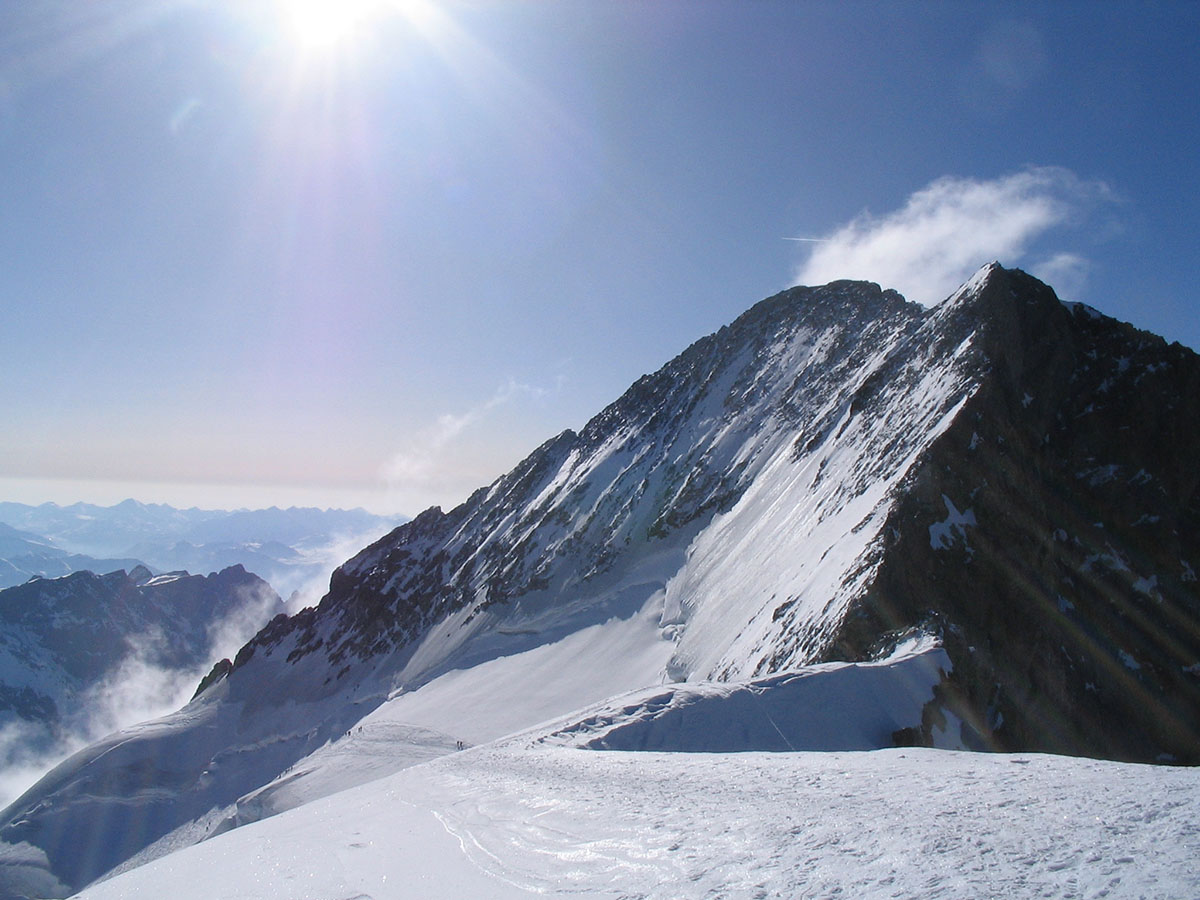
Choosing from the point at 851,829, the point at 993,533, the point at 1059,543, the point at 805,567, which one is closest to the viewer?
the point at 851,829

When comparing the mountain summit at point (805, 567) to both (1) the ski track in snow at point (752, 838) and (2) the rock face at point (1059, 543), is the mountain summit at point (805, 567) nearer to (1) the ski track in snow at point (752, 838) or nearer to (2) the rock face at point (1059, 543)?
(2) the rock face at point (1059, 543)

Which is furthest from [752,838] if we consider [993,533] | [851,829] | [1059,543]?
[1059,543]

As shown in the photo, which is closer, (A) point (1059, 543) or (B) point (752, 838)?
(B) point (752, 838)

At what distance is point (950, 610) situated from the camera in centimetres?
1725

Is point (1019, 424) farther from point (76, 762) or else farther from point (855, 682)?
point (76, 762)

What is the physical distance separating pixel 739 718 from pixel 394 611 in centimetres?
6212

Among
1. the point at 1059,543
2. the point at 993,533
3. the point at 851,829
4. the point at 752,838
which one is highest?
the point at 993,533

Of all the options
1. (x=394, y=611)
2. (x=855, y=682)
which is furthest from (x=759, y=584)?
(x=394, y=611)

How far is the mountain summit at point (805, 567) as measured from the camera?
1856 centimetres

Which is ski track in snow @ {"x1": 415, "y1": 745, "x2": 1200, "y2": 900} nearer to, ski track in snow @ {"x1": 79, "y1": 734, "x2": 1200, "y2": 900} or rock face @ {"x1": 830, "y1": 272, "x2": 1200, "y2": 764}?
ski track in snow @ {"x1": 79, "y1": 734, "x2": 1200, "y2": 900}

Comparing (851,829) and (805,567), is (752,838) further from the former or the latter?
(805,567)

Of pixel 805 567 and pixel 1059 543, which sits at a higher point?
pixel 805 567

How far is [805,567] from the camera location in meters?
24.5

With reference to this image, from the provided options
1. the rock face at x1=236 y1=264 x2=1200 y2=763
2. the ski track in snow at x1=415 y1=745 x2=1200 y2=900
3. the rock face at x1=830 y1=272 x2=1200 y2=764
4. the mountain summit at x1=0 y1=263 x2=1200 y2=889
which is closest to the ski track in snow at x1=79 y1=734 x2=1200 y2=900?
the ski track in snow at x1=415 y1=745 x2=1200 y2=900
